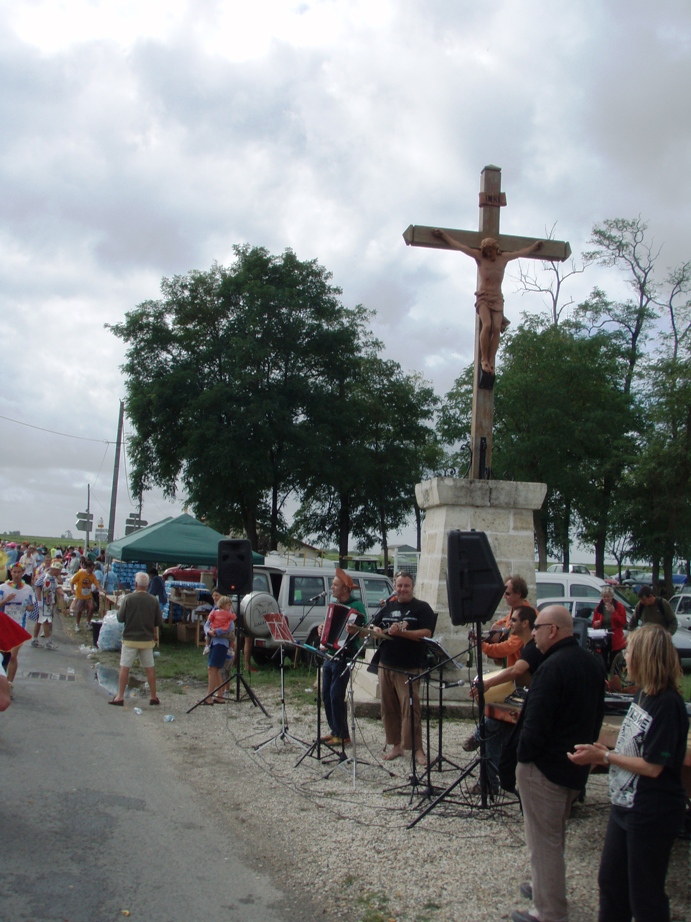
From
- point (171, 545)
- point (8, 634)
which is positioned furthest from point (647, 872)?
point (171, 545)

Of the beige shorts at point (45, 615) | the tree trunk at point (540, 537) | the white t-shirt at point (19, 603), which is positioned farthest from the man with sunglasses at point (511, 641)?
the tree trunk at point (540, 537)

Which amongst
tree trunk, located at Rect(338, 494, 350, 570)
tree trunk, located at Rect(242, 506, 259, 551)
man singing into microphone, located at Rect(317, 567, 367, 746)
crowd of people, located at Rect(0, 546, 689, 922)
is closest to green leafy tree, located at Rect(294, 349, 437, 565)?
tree trunk, located at Rect(338, 494, 350, 570)

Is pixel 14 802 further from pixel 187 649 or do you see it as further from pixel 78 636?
pixel 78 636

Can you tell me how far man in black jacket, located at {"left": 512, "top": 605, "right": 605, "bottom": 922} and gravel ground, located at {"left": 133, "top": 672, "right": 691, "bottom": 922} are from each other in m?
0.45

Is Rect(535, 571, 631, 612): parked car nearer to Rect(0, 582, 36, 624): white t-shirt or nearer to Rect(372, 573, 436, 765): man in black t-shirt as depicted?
Rect(372, 573, 436, 765): man in black t-shirt

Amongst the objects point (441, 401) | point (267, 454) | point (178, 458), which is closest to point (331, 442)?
point (267, 454)

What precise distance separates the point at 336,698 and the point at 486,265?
5.46 m

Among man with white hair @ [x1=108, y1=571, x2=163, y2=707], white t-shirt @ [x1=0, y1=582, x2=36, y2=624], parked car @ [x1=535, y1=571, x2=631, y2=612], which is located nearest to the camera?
man with white hair @ [x1=108, y1=571, x2=163, y2=707]

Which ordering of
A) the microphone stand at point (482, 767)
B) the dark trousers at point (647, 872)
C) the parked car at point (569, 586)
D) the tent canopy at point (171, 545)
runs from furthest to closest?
1. the tent canopy at point (171, 545)
2. the parked car at point (569, 586)
3. the microphone stand at point (482, 767)
4. the dark trousers at point (647, 872)

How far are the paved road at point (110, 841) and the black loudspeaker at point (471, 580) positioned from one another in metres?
2.23

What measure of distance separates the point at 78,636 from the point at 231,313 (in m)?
13.9

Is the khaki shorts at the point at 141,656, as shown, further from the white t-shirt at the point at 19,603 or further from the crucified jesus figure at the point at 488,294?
the crucified jesus figure at the point at 488,294

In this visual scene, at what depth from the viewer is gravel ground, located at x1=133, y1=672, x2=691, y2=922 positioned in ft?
14.2

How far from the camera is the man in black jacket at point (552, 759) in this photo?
381 centimetres
